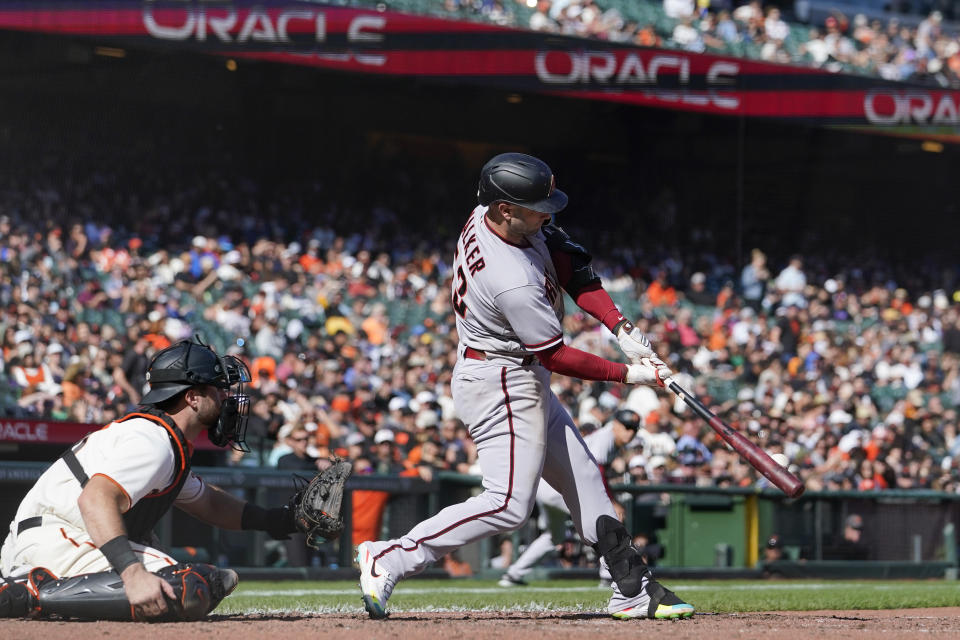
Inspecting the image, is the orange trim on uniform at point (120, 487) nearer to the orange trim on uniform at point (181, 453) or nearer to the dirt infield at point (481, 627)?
the orange trim on uniform at point (181, 453)

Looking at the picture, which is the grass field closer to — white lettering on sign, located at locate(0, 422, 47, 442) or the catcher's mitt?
the catcher's mitt

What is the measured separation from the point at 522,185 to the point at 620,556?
146 centimetres

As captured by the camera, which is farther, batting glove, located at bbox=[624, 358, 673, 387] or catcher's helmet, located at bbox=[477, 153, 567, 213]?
catcher's helmet, located at bbox=[477, 153, 567, 213]

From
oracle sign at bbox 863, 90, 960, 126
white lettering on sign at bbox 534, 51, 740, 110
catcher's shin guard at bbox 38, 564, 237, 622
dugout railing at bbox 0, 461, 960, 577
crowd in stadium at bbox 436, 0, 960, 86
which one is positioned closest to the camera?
catcher's shin guard at bbox 38, 564, 237, 622

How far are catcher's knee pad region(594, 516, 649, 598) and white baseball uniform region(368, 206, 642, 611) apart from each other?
76mm

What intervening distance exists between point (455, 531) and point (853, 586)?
6610 mm

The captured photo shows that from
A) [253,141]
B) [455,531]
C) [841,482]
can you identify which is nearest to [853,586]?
[841,482]

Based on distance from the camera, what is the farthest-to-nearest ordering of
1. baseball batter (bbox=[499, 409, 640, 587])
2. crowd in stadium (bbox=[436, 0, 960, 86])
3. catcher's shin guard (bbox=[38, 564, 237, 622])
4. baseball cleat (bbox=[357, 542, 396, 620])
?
crowd in stadium (bbox=[436, 0, 960, 86])
baseball batter (bbox=[499, 409, 640, 587])
baseball cleat (bbox=[357, 542, 396, 620])
catcher's shin guard (bbox=[38, 564, 237, 622])

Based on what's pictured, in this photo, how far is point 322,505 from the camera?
4.92 m

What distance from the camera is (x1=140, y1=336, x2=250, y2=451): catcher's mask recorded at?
4.65 metres

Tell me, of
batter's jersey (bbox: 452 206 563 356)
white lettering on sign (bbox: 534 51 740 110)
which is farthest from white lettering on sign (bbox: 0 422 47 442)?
white lettering on sign (bbox: 534 51 740 110)

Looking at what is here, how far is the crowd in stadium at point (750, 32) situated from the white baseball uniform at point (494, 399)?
1359 cm

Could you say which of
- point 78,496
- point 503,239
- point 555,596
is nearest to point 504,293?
point 503,239

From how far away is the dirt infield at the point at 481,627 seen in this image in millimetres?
4223
